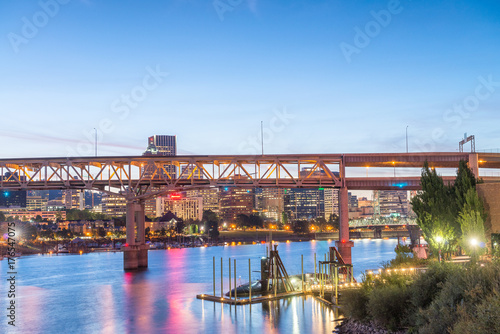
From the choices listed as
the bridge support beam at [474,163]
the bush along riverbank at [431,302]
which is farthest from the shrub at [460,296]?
the bridge support beam at [474,163]

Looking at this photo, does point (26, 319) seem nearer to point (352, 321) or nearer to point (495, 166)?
point (352, 321)

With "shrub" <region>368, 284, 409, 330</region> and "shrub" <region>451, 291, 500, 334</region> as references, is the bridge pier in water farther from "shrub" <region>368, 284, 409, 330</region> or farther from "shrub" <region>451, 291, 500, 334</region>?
"shrub" <region>451, 291, 500, 334</region>

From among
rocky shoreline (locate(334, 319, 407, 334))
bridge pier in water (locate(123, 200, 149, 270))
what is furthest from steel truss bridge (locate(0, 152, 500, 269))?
rocky shoreline (locate(334, 319, 407, 334))

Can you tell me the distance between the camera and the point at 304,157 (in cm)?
6975

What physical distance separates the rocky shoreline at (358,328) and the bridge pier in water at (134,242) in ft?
146

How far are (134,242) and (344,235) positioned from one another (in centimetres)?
2930

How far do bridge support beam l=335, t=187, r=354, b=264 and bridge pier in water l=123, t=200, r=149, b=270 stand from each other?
27.7 metres

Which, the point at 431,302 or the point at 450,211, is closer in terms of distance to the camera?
the point at 431,302

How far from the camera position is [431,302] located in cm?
2377

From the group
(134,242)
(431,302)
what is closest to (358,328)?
(431,302)

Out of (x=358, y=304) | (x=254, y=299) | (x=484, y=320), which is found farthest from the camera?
(x=254, y=299)

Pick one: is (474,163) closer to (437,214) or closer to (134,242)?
(437,214)

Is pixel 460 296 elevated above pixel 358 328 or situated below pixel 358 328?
above

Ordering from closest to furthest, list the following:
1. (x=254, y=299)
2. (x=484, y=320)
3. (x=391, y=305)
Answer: (x=484, y=320)
(x=391, y=305)
(x=254, y=299)
